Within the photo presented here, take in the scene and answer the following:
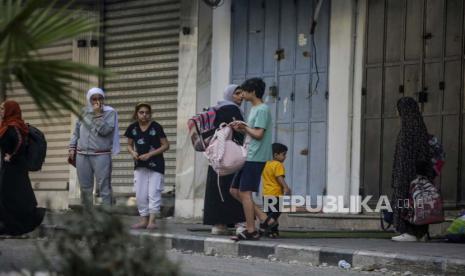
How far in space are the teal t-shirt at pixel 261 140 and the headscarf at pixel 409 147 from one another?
143 centimetres

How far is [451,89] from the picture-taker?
1429cm

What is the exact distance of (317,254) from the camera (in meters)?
11.4

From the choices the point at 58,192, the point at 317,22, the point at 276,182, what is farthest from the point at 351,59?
the point at 58,192

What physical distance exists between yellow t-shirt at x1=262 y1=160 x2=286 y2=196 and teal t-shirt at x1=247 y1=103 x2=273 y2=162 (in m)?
0.85

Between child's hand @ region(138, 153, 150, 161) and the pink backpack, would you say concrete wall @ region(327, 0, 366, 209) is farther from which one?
the pink backpack

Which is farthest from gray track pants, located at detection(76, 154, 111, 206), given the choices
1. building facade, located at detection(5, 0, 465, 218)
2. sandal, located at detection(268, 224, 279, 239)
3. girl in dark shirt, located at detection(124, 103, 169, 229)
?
sandal, located at detection(268, 224, 279, 239)

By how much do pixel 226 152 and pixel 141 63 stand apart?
A: 257 inches

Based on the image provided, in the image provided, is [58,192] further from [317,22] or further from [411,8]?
[411,8]

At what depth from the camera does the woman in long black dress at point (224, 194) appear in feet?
42.2

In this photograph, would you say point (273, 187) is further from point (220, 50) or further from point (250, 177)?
point (220, 50)

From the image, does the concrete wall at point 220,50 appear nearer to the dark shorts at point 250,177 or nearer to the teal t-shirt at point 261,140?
the teal t-shirt at point 261,140

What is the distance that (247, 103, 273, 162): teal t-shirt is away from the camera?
12.1 m

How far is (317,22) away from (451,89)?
8.26 feet

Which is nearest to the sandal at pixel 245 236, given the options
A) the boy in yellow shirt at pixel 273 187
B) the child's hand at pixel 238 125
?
the boy in yellow shirt at pixel 273 187
